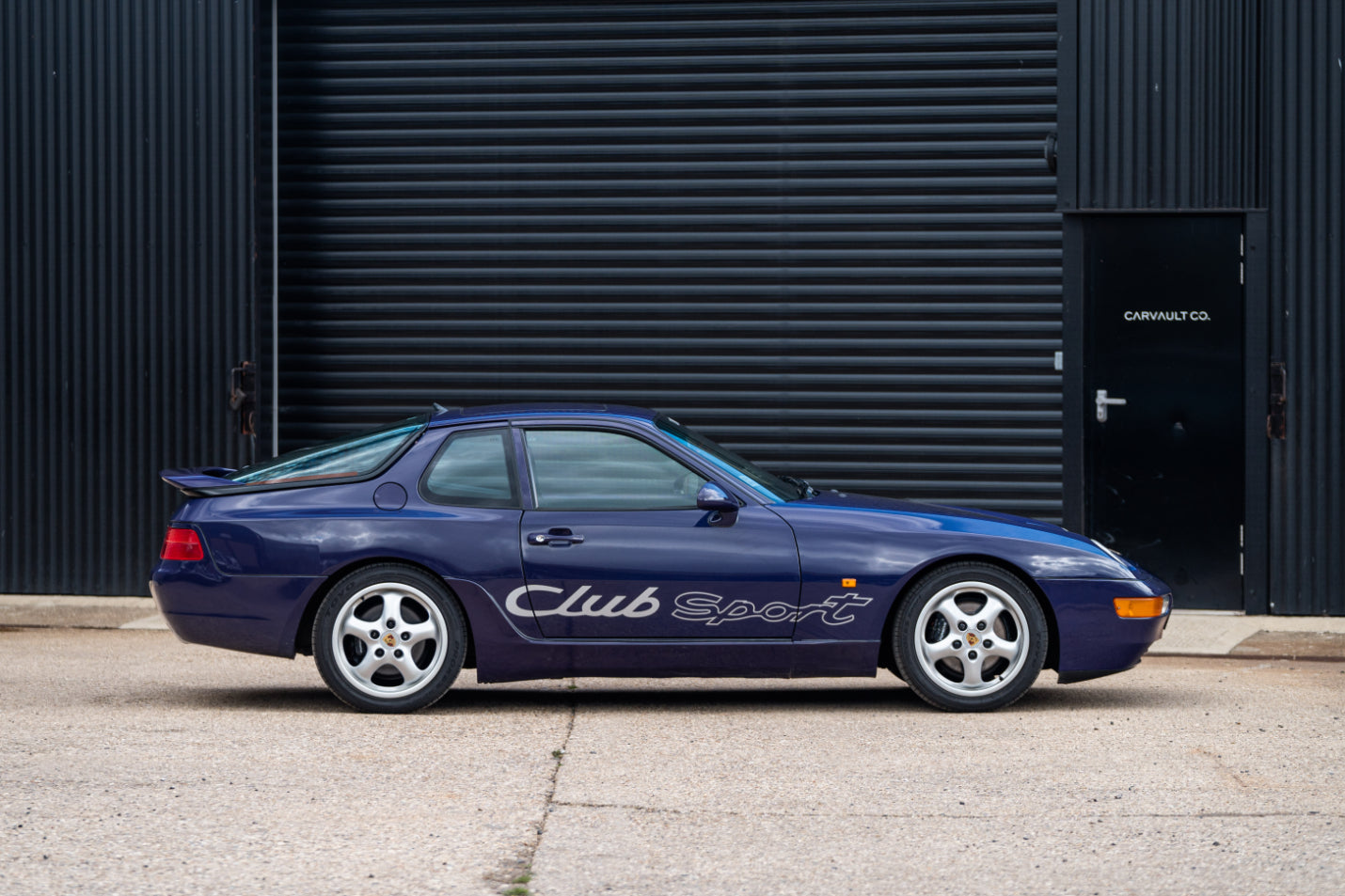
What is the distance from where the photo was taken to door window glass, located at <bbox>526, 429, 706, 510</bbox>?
729cm

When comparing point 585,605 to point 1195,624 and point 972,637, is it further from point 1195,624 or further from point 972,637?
point 1195,624

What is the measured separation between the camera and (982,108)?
11.5m

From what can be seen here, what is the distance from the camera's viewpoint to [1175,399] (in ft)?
36.8

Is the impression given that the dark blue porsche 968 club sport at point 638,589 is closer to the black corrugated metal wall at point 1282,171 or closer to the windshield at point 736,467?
the windshield at point 736,467

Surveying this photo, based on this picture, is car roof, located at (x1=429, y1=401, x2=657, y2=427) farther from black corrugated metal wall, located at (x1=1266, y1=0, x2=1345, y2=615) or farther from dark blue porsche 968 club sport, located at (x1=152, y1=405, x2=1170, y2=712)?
black corrugated metal wall, located at (x1=1266, y1=0, x2=1345, y2=615)

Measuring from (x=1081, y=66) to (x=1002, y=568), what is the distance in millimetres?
5356

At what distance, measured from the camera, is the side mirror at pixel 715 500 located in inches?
279

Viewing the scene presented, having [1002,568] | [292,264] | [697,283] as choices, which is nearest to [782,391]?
[697,283]

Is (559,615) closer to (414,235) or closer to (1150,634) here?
(1150,634)

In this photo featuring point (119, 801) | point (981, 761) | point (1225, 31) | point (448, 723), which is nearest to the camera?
point (119, 801)

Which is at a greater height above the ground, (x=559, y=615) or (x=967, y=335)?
(x=967, y=335)

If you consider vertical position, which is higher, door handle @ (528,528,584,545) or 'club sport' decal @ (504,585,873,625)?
door handle @ (528,528,584,545)

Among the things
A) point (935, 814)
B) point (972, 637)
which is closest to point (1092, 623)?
point (972, 637)

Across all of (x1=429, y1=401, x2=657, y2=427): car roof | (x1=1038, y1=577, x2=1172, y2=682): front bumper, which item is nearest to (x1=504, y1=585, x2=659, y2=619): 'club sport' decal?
(x1=429, y1=401, x2=657, y2=427): car roof
